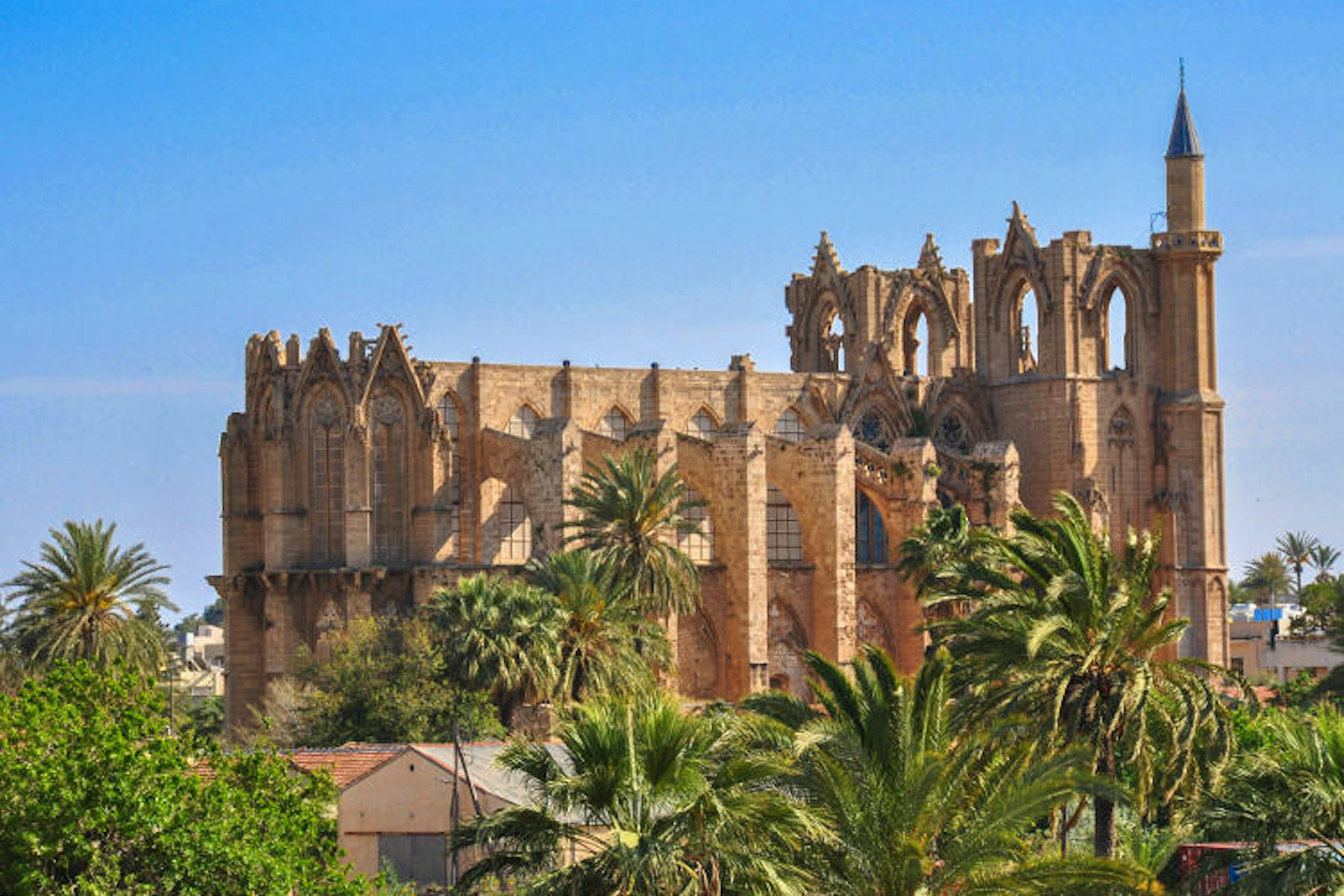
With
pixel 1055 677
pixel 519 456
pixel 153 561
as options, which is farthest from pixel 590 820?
pixel 519 456

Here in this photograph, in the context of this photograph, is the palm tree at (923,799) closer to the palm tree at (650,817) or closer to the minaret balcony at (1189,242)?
the palm tree at (650,817)

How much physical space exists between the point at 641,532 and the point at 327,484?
11655 mm

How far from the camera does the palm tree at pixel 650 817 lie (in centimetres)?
2500

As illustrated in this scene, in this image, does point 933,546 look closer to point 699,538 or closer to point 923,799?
point 699,538

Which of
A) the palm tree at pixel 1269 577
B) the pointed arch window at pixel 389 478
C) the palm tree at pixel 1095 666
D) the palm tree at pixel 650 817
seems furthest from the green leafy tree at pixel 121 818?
the palm tree at pixel 1269 577

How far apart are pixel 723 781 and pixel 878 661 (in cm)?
258

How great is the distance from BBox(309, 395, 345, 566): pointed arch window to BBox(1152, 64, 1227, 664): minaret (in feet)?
74.2

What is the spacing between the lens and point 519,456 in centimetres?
6188

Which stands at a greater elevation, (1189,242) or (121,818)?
(1189,242)

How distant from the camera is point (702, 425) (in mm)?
67812

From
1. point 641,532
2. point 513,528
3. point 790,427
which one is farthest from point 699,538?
point 641,532

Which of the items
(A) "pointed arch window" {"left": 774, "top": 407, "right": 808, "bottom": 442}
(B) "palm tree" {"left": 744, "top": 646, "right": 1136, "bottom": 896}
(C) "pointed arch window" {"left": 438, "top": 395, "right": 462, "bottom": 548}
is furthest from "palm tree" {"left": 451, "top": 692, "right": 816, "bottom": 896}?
(A) "pointed arch window" {"left": 774, "top": 407, "right": 808, "bottom": 442}

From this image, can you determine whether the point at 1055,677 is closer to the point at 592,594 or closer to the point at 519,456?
the point at 592,594

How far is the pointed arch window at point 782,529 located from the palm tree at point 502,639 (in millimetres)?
14937
